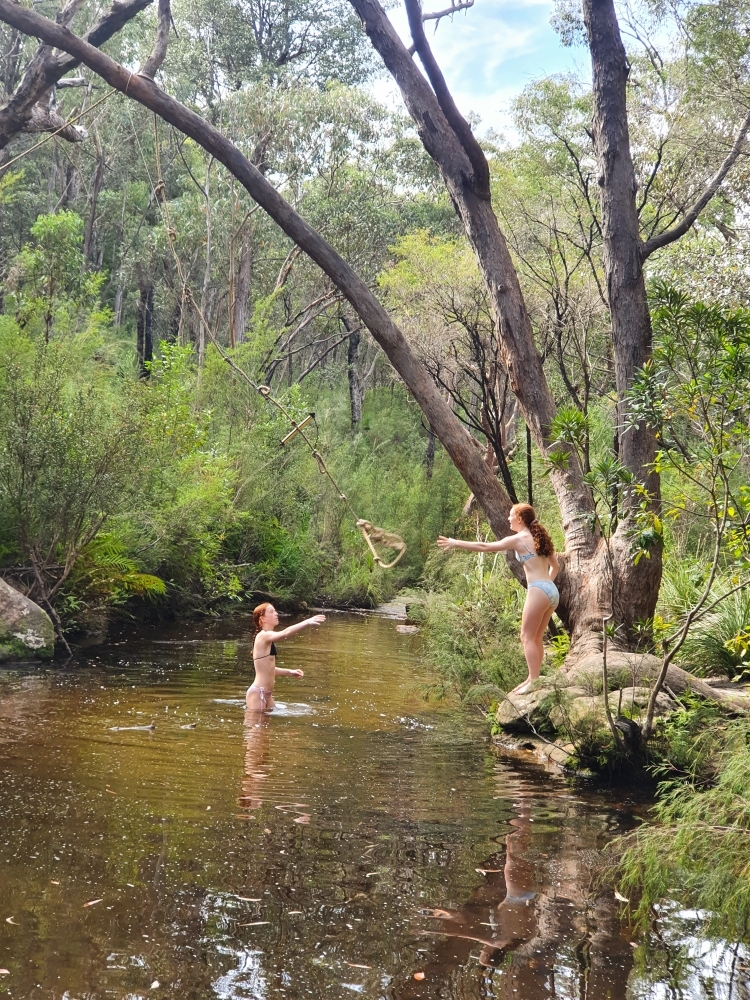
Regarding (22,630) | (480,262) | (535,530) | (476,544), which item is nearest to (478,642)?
(535,530)

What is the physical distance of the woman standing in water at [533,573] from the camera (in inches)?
320

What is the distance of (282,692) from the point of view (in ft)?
35.3

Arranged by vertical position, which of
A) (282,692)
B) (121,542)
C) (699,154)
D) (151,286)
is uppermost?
(151,286)

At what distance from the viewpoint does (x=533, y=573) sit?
27.4ft

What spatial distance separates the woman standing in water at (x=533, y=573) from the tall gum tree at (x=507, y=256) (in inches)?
26.5

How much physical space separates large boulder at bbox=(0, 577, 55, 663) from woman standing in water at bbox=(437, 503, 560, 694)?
17.2 feet

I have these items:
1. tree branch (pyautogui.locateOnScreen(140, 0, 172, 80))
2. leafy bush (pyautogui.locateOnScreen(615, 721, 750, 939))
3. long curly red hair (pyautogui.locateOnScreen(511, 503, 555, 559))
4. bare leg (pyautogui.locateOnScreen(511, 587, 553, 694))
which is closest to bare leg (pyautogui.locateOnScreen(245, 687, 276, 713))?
bare leg (pyautogui.locateOnScreen(511, 587, 553, 694))

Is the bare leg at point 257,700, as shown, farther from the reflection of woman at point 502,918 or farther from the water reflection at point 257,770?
the reflection of woman at point 502,918

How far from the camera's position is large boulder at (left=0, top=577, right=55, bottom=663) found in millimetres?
10680

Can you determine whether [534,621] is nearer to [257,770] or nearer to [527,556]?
[527,556]

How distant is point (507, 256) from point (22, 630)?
669 centimetres

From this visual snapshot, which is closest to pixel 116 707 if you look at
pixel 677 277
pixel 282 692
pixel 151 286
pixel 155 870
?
pixel 282 692

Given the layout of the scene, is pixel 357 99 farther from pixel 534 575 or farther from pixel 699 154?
pixel 534 575

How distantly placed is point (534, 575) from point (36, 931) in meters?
5.51
